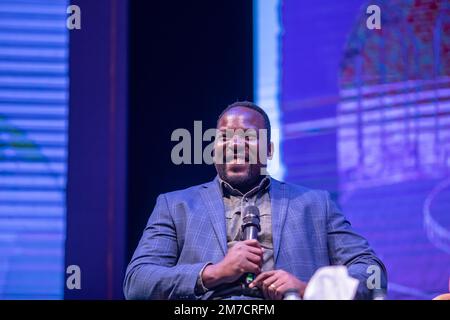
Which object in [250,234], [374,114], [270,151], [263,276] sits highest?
[374,114]

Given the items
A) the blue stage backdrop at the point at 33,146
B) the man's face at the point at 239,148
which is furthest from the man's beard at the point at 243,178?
the blue stage backdrop at the point at 33,146

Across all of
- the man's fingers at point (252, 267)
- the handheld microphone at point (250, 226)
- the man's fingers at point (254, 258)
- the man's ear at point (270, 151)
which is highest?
the man's ear at point (270, 151)

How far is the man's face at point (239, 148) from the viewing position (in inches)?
134

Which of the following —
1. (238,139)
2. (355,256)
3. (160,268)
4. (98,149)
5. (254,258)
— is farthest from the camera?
(98,149)

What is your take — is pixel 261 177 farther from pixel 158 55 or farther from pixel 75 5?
pixel 75 5

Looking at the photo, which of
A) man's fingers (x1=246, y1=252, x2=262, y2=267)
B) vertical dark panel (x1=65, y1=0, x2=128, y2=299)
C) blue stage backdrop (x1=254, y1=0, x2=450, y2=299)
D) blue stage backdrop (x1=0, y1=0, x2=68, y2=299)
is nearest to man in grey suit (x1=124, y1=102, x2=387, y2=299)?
man's fingers (x1=246, y1=252, x2=262, y2=267)

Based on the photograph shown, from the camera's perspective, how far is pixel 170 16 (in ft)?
13.3

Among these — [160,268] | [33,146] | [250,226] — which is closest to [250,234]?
[250,226]

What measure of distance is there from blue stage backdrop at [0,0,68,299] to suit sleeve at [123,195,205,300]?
2.44 ft

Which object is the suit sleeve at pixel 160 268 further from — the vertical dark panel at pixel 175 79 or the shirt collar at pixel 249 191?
the vertical dark panel at pixel 175 79

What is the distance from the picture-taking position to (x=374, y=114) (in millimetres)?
3965

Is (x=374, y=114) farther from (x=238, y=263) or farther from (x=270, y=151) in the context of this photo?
(x=238, y=263)

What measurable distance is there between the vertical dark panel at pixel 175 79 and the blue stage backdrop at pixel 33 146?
1.07ft

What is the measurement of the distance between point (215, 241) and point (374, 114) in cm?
113
